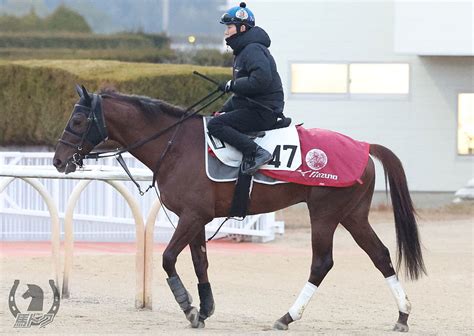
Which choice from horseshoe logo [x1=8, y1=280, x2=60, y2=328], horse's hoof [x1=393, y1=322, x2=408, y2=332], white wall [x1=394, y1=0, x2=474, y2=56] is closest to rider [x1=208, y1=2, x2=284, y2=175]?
horse's hoof [x1=393, y1=322, x2=408, y2=332]

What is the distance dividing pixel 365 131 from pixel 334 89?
932 millimetres

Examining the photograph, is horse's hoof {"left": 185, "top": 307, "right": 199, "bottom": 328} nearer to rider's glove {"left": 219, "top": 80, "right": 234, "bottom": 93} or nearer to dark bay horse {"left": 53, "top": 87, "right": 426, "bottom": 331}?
dark bay horse {"left": 53, "top": 87, "right": 426, "bottom": 331}

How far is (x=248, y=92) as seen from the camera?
9.34 meters

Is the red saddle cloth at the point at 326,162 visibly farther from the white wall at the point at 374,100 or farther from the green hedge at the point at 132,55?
the green hedge at the point at 132,55

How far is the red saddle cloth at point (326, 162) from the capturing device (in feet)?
30.8

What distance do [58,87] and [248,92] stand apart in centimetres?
1032

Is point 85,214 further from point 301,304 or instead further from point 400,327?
point 400,327

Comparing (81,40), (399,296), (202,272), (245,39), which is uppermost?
(81,40)

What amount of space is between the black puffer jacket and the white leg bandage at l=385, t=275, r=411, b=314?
166 cm

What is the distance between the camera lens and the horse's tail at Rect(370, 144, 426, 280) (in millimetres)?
9867

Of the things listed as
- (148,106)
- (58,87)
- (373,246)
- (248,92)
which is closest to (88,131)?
(148,106)

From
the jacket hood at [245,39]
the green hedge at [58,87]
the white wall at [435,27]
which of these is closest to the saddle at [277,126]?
the jacket hood at [245,39]

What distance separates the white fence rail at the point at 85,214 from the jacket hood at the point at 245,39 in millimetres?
6883

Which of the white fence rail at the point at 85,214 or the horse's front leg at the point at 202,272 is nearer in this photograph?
the horse's front leg at the point at 202,272
